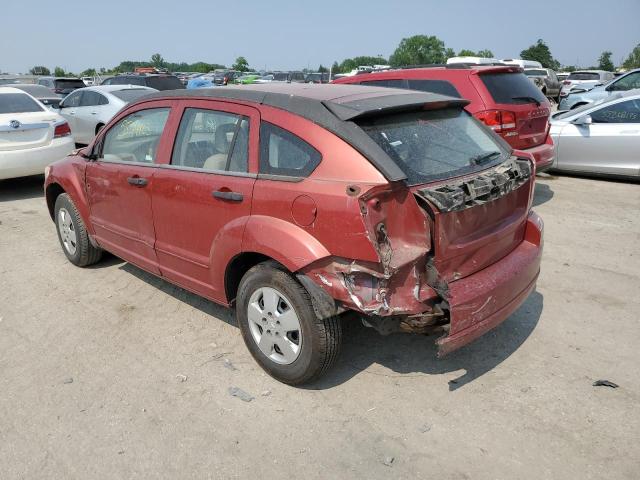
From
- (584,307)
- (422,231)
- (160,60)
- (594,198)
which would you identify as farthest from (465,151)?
(160,60)

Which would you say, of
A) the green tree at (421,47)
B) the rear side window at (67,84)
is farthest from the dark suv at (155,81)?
the green tree at (421,47)

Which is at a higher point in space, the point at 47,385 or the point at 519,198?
the point at 519,198

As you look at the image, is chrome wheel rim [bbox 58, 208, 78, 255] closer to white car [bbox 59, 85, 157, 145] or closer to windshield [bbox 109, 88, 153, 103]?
white car [bbox 59, 85, 157, 145]

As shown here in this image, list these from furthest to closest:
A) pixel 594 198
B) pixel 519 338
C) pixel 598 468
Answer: pixel 594 198, pixel 519 338, pixel 598 468

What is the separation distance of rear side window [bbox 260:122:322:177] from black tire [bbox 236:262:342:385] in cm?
57

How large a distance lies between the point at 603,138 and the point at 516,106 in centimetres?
258

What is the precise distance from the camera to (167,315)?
14.1 feet

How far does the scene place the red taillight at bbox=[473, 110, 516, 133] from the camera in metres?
6.53

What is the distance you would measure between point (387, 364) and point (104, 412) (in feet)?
5.78

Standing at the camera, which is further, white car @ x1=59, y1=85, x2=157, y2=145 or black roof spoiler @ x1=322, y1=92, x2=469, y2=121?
white car @ x1=59, y1=85, x2=157, y2=145

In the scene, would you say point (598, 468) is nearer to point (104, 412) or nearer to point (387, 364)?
point (387, 364)

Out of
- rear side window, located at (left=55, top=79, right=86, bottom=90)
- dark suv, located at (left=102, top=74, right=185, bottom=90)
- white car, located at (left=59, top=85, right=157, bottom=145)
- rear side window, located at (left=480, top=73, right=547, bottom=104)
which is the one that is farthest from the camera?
rear side window, located at (left=55, top=79, right=86, bottom=90)

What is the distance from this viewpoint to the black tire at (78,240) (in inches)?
200

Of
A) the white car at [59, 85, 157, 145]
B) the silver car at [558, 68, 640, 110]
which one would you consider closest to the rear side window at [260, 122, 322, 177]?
the white car at [59, 85, 157, 145]
